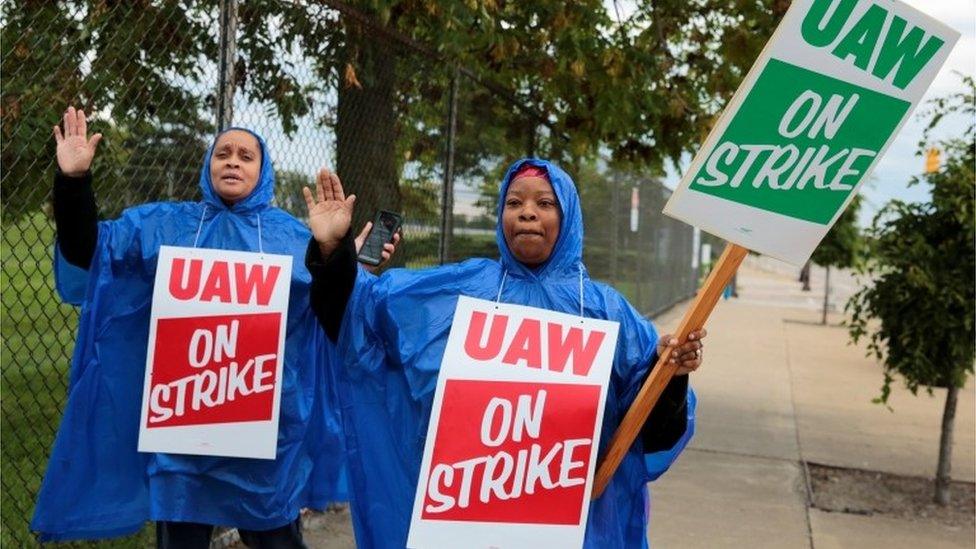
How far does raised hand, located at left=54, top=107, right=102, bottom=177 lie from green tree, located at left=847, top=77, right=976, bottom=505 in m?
4.96

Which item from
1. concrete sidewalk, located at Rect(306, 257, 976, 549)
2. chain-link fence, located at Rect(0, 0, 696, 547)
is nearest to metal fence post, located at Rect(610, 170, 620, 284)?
concrete sidewalk, located at Rect(306, 257, 976, 549)

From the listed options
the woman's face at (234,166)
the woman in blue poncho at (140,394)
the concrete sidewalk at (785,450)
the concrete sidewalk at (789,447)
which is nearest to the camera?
the woman in blue poncho at (140,394)

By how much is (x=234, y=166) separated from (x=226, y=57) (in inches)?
33.0

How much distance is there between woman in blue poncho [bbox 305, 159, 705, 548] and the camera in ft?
10.6

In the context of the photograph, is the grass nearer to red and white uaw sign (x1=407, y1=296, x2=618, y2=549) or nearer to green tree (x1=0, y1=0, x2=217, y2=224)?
green tree (x1=0, y1=0, x2=217, y2=224)

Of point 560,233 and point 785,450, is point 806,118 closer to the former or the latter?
point 560,233

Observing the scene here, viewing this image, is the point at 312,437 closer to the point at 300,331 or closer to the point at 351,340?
the point at 300,331


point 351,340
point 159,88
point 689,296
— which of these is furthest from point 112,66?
point 689,296

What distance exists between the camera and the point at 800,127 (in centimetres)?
304

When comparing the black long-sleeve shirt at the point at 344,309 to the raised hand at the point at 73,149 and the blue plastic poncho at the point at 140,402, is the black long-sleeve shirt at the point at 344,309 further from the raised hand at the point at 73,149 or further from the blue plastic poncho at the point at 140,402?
the raised hand at the point at 73,149

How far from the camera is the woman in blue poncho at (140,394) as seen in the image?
12.4 ft

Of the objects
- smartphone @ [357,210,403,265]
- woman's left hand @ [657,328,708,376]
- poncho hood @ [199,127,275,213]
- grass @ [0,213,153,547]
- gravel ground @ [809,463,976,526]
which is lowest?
gravel ground @ [809,463,976,526]

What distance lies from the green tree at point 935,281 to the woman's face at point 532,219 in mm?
4381

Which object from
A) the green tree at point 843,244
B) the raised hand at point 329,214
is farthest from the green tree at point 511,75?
the green tree at point 843,244
